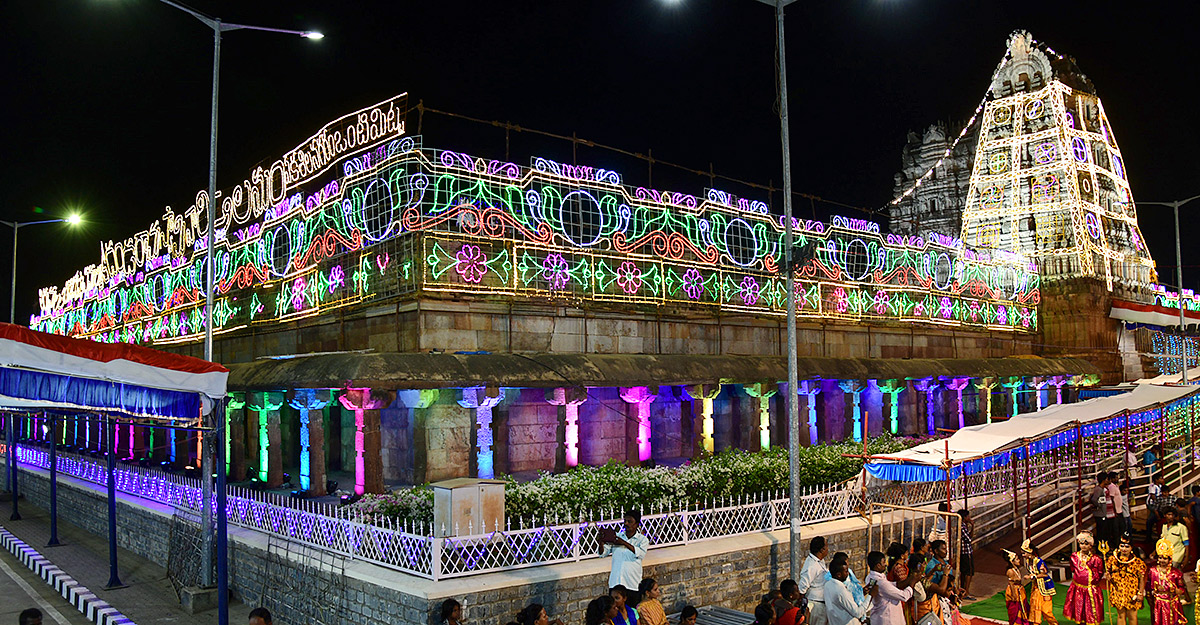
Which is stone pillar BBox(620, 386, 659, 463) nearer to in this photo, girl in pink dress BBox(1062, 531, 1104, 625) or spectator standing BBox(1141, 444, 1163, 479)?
girl in pink dress BBox(1062, 531, 1104, 625)

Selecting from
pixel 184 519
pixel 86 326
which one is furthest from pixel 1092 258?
pixel 86 326

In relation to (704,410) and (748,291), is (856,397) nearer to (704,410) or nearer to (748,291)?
(748,291)

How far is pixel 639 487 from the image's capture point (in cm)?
1567

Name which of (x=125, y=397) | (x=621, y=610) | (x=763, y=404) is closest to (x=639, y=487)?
(x=621, y=610)

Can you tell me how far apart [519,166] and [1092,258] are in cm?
3062

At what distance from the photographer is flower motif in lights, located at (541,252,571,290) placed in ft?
77.8

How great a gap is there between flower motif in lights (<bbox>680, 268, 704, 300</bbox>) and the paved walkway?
1615 cm

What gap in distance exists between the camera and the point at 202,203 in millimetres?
32875

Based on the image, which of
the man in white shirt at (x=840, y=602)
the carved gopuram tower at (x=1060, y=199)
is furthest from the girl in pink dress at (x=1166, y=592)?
the carved gopuram tower at (x=1060, y=199)

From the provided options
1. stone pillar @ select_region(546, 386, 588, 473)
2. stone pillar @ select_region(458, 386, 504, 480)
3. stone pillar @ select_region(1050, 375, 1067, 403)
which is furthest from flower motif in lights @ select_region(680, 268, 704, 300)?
stone pillar @ select_region(1050, 375, 1067, 403)

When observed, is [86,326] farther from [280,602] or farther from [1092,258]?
[1092,258]

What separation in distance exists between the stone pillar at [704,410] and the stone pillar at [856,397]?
537 cm

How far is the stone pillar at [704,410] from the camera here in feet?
81.8

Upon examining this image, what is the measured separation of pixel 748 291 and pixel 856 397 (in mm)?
7260
